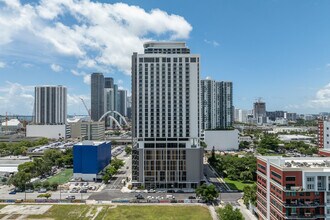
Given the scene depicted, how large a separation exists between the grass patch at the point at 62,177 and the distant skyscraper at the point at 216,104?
77714 mm

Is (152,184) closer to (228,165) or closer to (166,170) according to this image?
(166,170)

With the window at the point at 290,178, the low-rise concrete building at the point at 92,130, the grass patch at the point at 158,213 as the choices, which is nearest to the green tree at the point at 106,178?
the grass patch at the point at 158,213

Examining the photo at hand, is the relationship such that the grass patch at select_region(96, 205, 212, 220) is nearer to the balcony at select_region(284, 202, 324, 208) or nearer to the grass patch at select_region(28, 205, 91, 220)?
the grass patch at select_region(28, 205, 91, 220)

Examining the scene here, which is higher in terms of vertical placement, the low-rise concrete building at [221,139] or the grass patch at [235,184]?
the low-rise concrete building at [221,139]

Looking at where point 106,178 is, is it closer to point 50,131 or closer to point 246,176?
point 246,176

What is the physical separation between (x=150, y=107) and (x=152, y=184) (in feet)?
56.9

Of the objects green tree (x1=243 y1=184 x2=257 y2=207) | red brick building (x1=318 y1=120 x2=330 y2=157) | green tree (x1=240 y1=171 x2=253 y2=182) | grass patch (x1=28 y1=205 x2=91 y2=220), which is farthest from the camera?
red brick building (x1=318 y1=120 x2=330 y2=157)

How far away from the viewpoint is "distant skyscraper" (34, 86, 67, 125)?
617 feet

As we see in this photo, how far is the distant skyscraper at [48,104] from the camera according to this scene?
188m

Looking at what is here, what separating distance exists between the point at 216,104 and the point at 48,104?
101 meters

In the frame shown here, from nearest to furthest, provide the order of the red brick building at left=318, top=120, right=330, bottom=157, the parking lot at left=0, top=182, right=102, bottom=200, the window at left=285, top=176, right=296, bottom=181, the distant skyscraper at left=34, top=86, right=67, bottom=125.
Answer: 1. the window at left=285, top=176, right=296, bottom=181
2. the parking lot at left=0, top=182, right=102, bottom=200
3. the red brick building at left=318, top=120, right=330, bottom=157
4. the distant skyscraper at left=34, top=86, right=67, bottom=125

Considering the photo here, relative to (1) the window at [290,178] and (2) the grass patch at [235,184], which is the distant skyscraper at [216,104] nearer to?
(2) the grass patch at [235,184]

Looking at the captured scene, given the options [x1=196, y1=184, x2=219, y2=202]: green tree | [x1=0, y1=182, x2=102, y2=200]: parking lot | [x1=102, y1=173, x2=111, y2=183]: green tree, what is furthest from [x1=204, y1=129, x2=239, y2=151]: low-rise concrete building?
[x1=196, y1=184, x2=219, y2=202]: green tree

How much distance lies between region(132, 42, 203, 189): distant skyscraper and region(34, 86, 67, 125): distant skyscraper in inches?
5153
